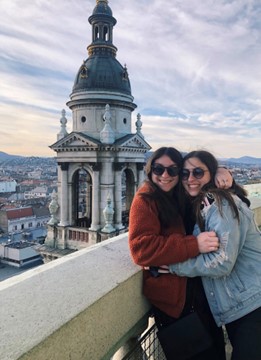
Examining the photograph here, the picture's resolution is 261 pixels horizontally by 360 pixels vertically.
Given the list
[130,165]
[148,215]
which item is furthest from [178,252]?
[130,165]

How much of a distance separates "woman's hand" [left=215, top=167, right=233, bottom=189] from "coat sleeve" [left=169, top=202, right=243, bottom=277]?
1.53 feet

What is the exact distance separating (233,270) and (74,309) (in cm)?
125

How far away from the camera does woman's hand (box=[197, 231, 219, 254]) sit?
2.40m

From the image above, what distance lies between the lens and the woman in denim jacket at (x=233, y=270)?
7.85ft

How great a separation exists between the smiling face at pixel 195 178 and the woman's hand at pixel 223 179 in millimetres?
85

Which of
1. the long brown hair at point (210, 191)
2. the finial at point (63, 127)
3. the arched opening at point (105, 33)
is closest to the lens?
the long brown hair at point (210, 191)

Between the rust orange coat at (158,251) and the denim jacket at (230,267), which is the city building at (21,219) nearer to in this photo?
the rust orange coat at (158,251)

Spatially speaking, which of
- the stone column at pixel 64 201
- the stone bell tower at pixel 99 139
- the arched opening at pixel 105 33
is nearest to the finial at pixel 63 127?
the stone bell tower at pixel 99 139

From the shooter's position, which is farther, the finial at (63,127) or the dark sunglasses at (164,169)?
the finial at (63,127)

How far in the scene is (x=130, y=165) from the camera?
16.8m

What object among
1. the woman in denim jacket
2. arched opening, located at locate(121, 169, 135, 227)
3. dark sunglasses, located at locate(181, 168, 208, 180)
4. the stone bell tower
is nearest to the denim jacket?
the woman in denim jacket

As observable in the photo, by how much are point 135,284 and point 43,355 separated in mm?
1008

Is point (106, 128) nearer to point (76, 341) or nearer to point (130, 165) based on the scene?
point (130, 165)

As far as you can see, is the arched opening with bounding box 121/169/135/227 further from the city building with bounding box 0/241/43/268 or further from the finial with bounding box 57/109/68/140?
the city building with bounding box 0/241/43/268
